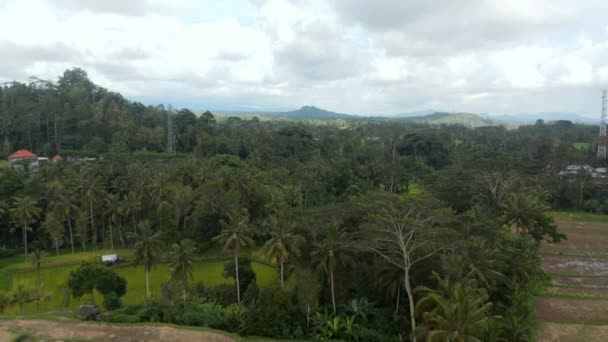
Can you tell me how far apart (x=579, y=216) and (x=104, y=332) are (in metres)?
61.5

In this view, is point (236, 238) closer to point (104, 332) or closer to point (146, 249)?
point (146, 249)

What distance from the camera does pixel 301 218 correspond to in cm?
3148

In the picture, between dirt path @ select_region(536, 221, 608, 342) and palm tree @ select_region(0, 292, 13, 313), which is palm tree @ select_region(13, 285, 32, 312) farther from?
dirt path @ select_region(536, 221, 608, 342)

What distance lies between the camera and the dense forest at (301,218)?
23.9 meters

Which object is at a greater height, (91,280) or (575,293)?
(91,280)

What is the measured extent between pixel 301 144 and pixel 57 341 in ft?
234

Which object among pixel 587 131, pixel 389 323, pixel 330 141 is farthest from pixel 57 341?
pixel 587 131

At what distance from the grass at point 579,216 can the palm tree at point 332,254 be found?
43913mm

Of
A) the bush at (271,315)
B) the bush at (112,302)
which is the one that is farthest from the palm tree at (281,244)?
the bush at (112,302)

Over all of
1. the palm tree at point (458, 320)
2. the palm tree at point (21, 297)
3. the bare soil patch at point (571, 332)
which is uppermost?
the palm tree at point (458, 320)

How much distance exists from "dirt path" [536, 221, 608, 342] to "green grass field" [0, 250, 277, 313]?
19.5 metres

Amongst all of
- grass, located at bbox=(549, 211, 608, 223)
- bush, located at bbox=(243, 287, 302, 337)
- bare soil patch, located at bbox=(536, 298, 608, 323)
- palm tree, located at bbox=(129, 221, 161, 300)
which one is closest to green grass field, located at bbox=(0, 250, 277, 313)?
palm tree, located at bbox=(129, 221, 161, 300)

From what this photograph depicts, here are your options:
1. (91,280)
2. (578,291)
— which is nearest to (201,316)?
(91,280)

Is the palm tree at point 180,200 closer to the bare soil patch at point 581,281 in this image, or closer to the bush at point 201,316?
the bush at point 201,316
